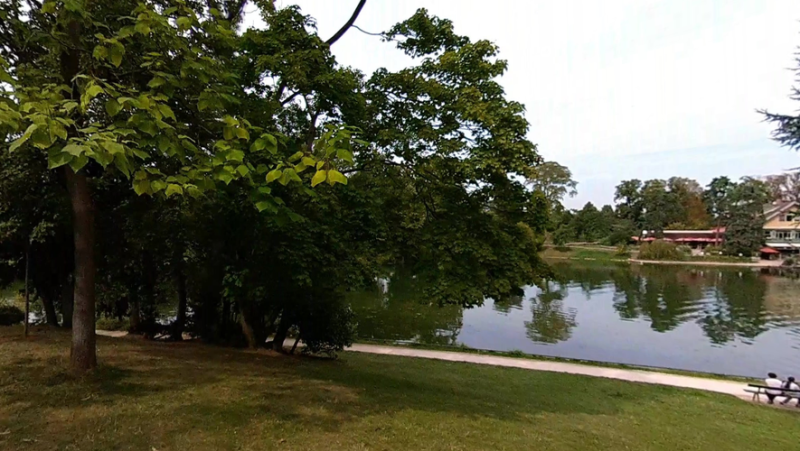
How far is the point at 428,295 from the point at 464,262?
639mm

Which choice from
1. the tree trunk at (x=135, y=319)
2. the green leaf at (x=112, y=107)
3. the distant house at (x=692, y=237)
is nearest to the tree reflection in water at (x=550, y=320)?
the tree trunk at (x=135, y=319)

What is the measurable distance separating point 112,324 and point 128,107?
1376 cm

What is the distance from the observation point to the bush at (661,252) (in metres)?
49.8

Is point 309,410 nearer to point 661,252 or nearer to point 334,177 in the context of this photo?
point 334,177

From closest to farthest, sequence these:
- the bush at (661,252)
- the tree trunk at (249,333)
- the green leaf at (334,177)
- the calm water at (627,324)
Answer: the green leaf at (334,177) < the tree trunk at (249,333) < the calm water at (627,324) < the bush at (661,252)

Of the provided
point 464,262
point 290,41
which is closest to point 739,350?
point 464,262

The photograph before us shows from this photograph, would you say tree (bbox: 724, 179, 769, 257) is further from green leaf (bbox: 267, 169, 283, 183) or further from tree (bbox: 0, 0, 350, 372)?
green leaf (bbox: 267, 169, 283, 183)

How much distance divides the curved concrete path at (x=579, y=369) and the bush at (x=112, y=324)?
22.3ft

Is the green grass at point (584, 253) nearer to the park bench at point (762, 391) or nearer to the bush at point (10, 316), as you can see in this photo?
the park bench at point (762, 391)

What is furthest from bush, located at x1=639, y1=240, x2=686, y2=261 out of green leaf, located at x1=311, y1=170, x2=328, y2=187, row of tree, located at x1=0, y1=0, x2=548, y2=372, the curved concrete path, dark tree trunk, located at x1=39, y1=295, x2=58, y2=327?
green leaf, located at x1=311, y1=170, x2=328, y2=187

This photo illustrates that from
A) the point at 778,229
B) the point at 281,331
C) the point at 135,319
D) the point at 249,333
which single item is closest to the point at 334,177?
the point at 281,331

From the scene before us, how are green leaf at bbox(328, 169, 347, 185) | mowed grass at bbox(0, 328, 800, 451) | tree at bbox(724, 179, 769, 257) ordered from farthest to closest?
1. tree at bbox(724, 179, 769, 257)
2. mowed grass at bbox(0, 328, 800, 451)
3. green leaf at bbox(328, 169, 347, 185)

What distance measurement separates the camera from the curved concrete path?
34.4 feet

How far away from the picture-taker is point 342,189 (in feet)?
22.1
